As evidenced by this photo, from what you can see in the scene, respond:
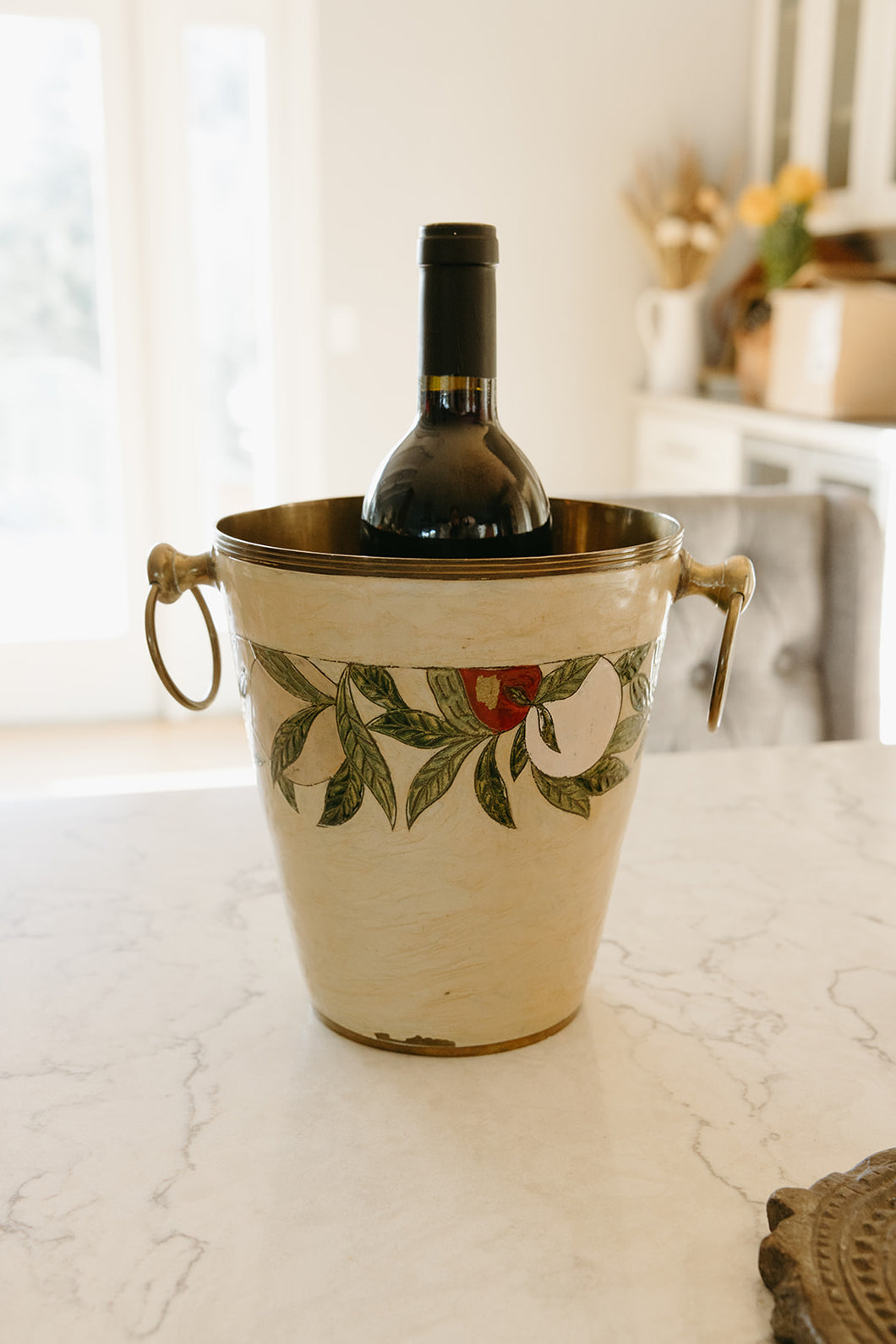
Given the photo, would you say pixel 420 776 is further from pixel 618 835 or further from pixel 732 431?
pixel 732 431

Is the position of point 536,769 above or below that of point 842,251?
below

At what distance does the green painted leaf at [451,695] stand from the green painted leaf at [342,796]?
0.04 meters

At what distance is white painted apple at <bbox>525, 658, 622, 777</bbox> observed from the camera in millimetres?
443

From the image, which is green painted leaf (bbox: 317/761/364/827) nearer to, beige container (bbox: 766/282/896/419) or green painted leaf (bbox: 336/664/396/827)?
green painted leaf (bbox: 336/664/396/827)

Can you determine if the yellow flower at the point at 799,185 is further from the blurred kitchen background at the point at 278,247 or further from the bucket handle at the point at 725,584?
the bucket handle at the point at 725,584

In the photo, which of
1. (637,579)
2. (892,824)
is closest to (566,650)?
(637,579)

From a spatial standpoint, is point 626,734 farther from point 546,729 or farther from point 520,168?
point 520,168

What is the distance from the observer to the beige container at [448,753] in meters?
0.42

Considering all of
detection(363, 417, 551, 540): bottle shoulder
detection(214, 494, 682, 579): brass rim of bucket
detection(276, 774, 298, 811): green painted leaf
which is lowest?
detection(276, 774, 298, 811): green painted leaf

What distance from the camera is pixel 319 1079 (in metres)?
0.48

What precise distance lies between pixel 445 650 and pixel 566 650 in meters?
0.05

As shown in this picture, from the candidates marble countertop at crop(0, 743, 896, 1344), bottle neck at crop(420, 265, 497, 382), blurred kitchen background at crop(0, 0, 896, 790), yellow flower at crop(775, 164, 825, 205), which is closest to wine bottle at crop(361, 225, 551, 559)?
bottle neck at crop(420, 265, 497, 382)

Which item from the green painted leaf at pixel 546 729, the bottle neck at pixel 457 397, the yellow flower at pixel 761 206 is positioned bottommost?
the green painted leaf at pixel 546 729

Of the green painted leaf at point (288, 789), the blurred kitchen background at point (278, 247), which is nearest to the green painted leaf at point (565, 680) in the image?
the green painted leaf at point (288, 789)
